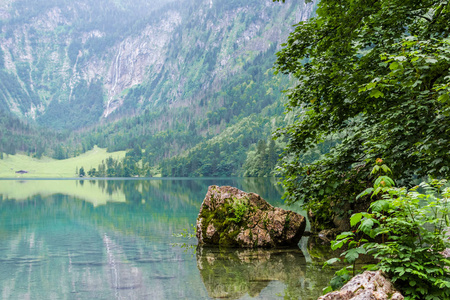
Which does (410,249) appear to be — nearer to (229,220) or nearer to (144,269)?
(144,269)

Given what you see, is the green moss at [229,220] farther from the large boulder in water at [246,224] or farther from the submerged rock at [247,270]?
the submerged rock at [247,270]

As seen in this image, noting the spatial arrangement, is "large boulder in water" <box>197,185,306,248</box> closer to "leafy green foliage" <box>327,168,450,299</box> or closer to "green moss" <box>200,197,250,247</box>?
"green moss" <box>200,197,250,247</box>

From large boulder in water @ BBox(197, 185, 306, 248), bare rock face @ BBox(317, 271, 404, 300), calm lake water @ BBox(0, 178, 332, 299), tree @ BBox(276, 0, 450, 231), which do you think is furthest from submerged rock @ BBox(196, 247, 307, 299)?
bare rock face @ BBox(317, 271, 404, 300)

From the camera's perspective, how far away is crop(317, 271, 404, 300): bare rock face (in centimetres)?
599

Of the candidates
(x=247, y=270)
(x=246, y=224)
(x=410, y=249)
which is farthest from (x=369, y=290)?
(x=246, y=224)

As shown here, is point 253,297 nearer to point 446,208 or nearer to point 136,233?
point 446,208

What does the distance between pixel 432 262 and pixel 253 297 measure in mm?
6489

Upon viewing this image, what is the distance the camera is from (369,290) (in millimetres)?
6066

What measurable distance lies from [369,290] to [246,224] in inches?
573

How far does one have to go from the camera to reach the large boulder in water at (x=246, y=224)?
1994 centimetres

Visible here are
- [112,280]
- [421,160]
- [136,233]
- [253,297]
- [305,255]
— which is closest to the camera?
[421,160]

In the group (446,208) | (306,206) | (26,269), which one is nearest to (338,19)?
(306,206)

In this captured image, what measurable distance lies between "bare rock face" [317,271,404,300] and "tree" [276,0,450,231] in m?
3.87

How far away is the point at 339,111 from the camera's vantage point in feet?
43.1
